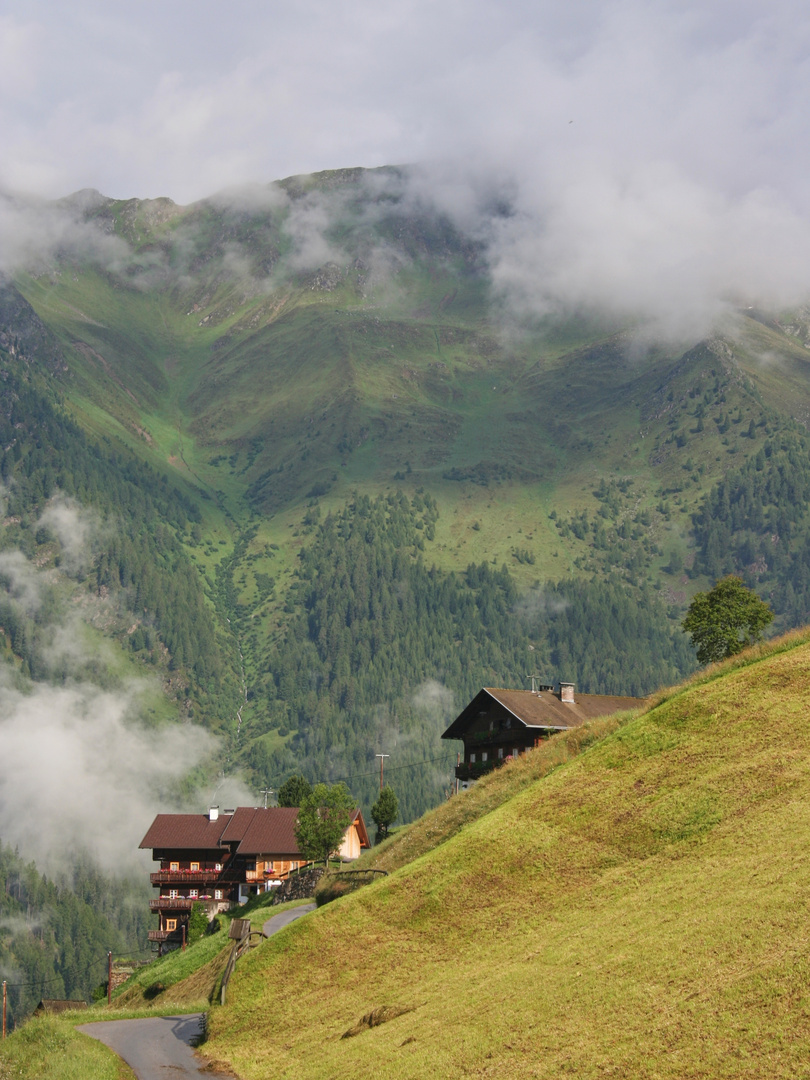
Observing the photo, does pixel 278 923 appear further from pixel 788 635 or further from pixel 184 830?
pixel 184 830

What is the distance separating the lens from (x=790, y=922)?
27.0 meters

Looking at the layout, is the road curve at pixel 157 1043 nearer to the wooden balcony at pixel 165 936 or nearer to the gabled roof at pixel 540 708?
the gabled roof at pixel 540 708

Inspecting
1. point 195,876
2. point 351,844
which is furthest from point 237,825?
point 351,844

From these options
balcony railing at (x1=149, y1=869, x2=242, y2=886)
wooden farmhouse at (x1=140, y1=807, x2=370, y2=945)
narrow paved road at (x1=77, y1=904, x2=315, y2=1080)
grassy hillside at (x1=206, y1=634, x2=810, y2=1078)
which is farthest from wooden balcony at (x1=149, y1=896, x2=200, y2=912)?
grassy hillside at (x1=206, y1=634, x2=810, y2=1078)

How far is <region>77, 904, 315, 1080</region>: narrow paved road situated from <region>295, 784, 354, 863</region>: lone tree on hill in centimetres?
4799

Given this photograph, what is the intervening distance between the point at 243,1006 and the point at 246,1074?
5.54 metres

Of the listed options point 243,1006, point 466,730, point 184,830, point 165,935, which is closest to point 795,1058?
point 243,1006

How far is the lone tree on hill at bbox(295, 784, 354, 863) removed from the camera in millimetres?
96562

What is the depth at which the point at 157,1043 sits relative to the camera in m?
41.1

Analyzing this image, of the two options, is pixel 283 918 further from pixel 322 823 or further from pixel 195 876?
pixel 195 876

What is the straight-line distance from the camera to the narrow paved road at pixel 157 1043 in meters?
35.7

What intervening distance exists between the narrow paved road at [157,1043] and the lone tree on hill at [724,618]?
5803cm

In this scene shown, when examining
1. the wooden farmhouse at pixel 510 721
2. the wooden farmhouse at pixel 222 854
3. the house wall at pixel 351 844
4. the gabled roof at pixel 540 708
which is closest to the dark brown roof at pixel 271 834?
the wooden farmhouse at pixel 222 854

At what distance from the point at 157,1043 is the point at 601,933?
59.7ft
